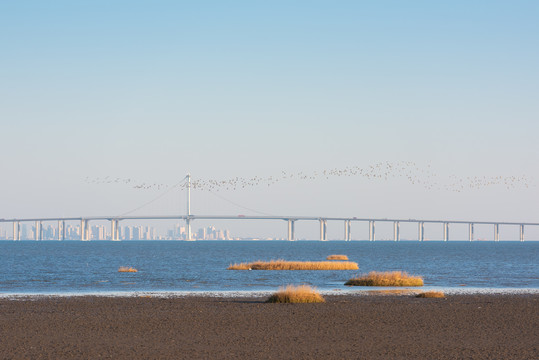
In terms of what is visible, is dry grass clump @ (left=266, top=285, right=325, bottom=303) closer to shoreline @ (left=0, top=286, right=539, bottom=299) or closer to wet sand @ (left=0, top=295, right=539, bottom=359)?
wet sand @ (left=0, top=295, right=539, bottom=359)

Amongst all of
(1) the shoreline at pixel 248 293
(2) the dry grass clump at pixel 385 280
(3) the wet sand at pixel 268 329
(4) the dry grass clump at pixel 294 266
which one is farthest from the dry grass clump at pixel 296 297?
(4) the dry grass clump at pixel 294 266

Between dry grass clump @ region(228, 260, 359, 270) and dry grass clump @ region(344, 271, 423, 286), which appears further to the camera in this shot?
dry grass clump @ region(228, 260, 359, 270)

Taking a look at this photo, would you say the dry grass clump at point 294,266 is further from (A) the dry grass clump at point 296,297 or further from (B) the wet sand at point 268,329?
(A) the dry grass clump at point 296,297

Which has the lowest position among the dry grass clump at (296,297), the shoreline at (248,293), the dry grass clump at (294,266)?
the dry grass clump at (294,266)

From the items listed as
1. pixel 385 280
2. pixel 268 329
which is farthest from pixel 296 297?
pixel 385 280

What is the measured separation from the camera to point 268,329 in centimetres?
2517

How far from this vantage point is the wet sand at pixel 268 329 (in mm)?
20125

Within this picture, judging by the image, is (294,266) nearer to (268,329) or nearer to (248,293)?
(248,293)

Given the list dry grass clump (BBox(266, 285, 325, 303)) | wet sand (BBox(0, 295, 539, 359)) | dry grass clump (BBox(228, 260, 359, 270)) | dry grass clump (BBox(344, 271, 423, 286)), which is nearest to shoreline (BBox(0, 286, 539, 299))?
dry grass clump (BBox(344, 271, 423, 286))

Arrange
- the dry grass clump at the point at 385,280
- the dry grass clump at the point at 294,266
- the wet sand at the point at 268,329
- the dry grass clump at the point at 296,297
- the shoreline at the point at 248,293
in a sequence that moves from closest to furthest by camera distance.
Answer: the wet sand at the point at 268,329, the dry grass clump at the point at 296,297, the shoreline at the point at 248,293, the dry grass clump at the point at 385,280, the dry grass clump at the point at 294,266

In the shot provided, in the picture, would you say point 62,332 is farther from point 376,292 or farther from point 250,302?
point 376,292

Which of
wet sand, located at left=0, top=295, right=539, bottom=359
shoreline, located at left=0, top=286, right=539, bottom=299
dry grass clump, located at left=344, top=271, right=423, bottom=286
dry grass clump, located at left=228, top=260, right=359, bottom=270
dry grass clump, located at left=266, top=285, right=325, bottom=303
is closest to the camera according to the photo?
wet sand, located at left=0, top=295, right=539, bottom=359

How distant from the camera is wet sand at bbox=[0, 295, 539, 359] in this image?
2012 centimetres

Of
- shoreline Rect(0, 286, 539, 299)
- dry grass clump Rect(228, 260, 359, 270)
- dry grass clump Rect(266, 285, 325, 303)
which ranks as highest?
dry grass clump Rect(266, 285, 325, 303)
